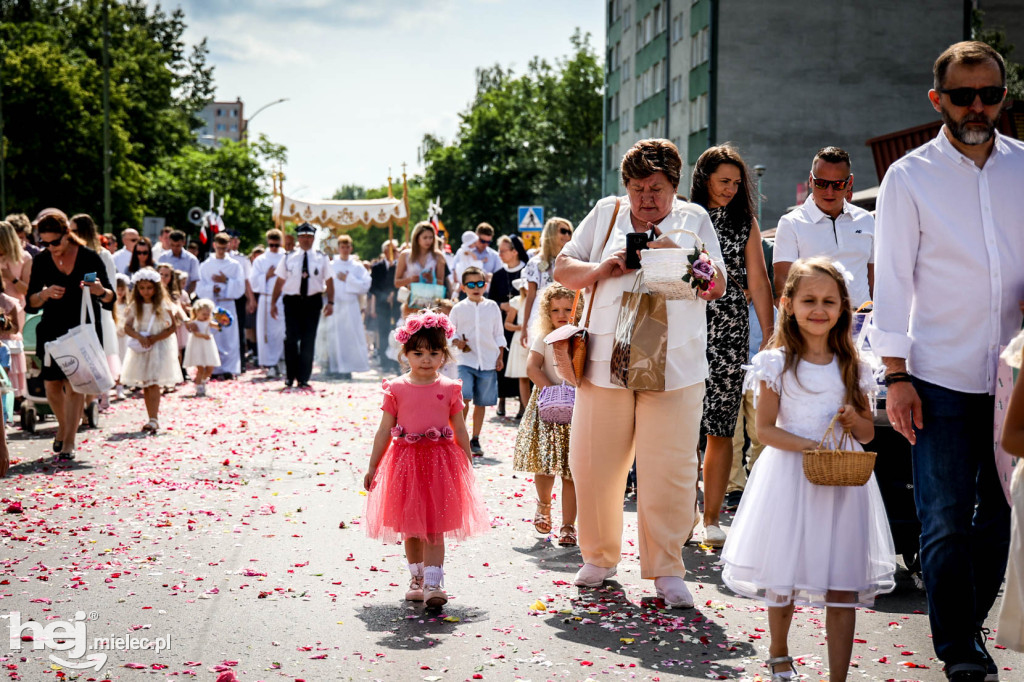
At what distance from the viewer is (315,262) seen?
19922 millimetres

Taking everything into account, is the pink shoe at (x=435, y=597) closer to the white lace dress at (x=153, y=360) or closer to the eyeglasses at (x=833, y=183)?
the eyeglasses at (x=833, y=183)

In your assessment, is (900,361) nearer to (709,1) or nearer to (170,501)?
(170,501)

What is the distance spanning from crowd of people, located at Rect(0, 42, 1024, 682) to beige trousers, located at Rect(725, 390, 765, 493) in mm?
23

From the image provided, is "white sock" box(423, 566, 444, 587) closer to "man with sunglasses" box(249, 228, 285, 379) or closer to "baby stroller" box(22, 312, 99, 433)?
"baby stroller" box(22, 312, 99, 433)

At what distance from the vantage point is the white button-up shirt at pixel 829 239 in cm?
753

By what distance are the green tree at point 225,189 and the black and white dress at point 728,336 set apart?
5125 cm

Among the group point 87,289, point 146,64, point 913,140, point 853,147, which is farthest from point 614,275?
point 146,64

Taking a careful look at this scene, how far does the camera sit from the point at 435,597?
6.03m

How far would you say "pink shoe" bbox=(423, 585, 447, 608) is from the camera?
604cm

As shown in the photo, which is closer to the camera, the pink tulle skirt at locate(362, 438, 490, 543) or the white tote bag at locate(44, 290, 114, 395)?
the pink tulle skirt at locate(362, 438, 490, 543)

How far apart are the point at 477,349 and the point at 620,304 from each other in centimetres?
595

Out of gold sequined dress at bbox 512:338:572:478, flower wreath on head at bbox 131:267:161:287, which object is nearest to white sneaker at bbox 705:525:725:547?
gold sequined dress at bbox 512:338:572:478

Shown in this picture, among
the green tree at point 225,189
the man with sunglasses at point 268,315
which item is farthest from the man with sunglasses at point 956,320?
the green tree at point 225,189

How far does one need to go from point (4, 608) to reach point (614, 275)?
332cm
